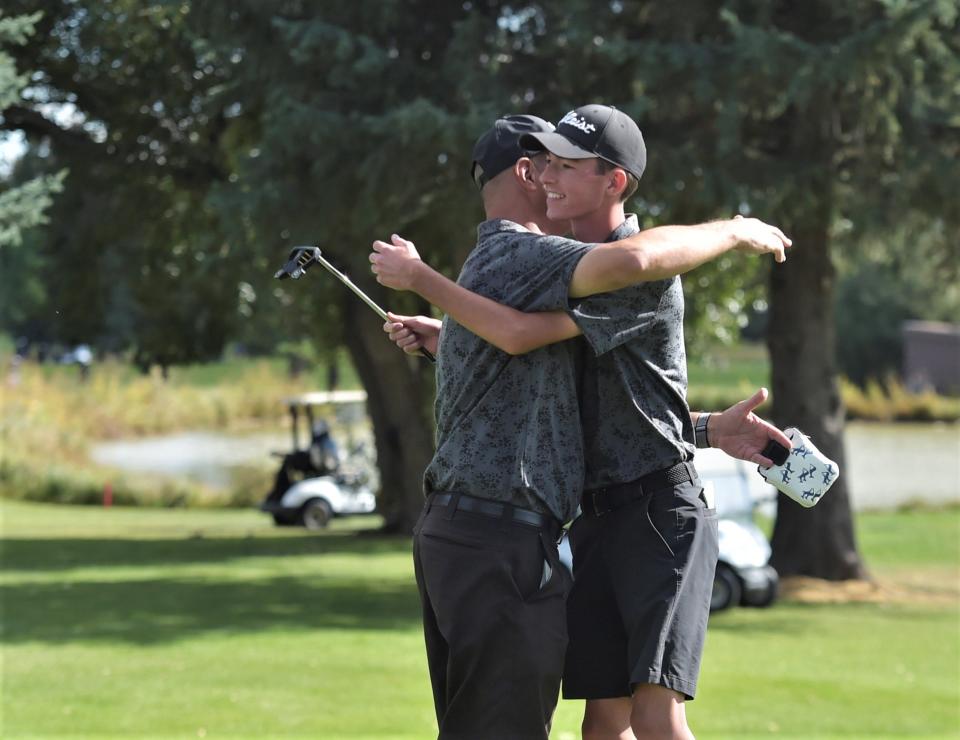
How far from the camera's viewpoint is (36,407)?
104 ft

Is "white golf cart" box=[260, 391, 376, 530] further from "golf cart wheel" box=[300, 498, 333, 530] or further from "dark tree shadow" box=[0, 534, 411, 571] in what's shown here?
"dark tree shadow" box=[0, 534, 411, 571]

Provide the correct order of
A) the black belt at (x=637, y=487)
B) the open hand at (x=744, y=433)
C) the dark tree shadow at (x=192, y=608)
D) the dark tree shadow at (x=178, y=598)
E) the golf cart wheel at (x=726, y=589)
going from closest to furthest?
the black belt at (x=637, y=487), the open hand at (x=744, y=433), the dark tree shadow at (x=192, y=608), the dark tree shadow at (x=178, y=598), the golf cart wheel at (x=726, y=589)

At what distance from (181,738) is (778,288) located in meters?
9.82

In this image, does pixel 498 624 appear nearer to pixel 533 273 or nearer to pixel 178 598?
pixel 533 273

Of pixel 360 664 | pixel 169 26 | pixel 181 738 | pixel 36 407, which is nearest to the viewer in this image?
pixel 181 738

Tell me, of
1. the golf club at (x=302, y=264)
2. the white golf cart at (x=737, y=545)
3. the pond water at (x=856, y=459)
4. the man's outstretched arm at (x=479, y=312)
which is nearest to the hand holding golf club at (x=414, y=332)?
the golf club at (x=302, y=264)

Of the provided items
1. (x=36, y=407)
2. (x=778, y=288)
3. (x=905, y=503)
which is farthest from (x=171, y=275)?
(x=905, y=503)

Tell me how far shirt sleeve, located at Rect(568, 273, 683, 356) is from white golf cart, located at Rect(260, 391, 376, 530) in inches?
834

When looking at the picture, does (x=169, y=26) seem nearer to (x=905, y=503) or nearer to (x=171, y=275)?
(x=171, y=275)

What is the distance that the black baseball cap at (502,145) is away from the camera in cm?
385

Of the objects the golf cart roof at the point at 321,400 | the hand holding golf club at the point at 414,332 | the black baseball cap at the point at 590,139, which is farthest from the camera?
the golf cart roof at the point at 321,400

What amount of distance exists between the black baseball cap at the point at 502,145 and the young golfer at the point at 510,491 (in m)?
0.21

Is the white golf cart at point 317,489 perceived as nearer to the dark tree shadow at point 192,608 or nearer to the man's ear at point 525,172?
the dark tree shadow at point 192,608

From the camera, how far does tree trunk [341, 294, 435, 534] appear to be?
766 inches
